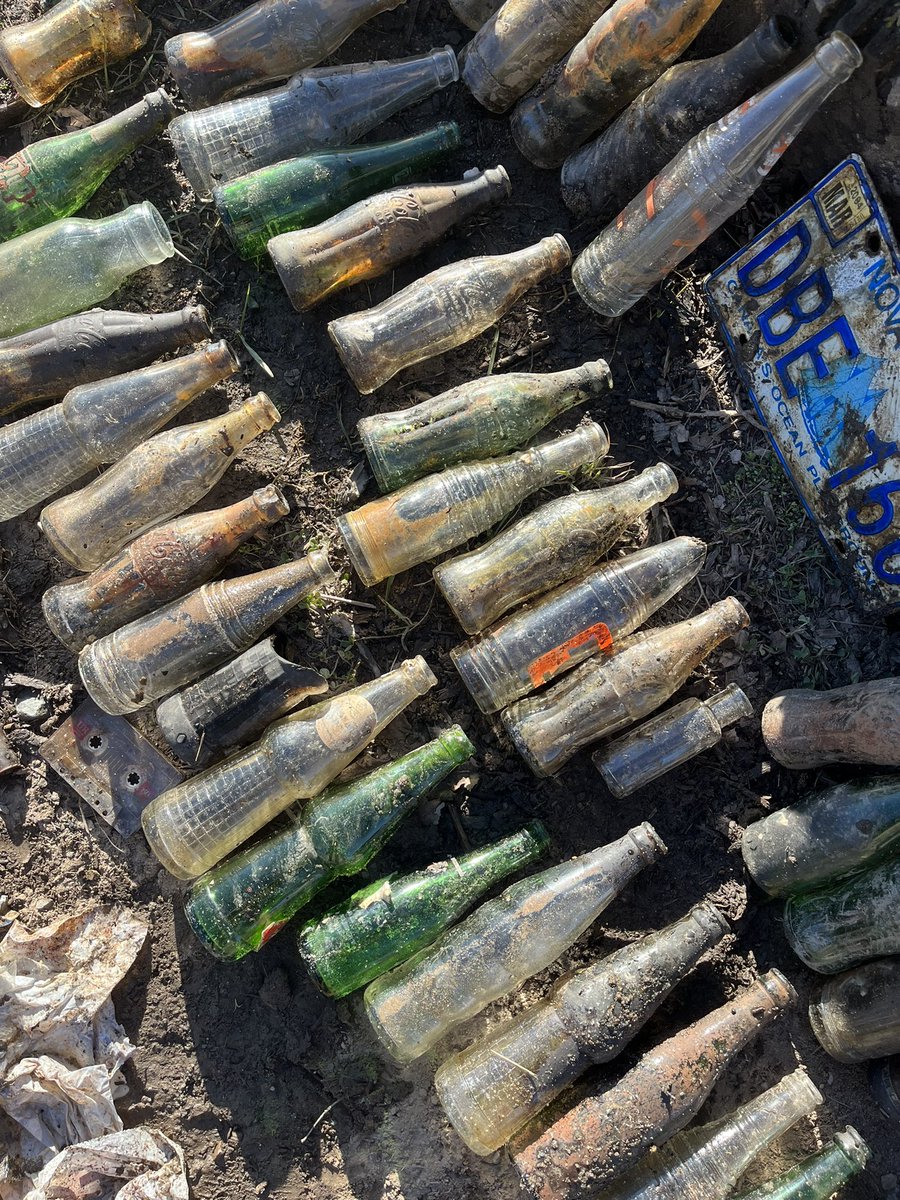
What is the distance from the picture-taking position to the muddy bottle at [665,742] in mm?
2244

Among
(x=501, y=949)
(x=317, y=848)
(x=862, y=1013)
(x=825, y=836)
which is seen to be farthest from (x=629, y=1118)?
(x=317, y=848)

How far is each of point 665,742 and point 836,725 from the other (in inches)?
15.3

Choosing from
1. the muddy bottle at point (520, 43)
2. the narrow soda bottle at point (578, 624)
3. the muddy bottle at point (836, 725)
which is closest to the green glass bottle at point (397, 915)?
the narrow soda bottle at point (578, 624)

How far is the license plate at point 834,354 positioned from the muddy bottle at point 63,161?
1503 millimetres

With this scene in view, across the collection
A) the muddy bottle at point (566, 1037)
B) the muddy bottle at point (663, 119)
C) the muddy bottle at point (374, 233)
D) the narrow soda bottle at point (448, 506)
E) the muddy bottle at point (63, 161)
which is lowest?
the muddy bottle at point (566, 1037)

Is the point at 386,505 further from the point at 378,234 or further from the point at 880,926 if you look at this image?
the point at 880,926

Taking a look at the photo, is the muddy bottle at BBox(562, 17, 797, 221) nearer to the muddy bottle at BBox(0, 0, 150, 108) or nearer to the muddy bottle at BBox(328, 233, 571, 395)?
the muddy bottle at BBox(328, 233, 571, 395)

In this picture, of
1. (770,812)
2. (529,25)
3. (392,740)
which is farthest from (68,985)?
(529,25)

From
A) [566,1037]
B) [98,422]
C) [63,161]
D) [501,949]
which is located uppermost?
[63,161]

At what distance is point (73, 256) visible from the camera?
2375 mm

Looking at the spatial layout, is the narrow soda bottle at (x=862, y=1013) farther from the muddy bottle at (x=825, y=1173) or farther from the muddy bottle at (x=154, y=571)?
the muddy bottle at (x=154, y=571)

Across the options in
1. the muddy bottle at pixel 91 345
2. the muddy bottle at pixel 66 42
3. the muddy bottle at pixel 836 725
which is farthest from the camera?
the muddy bottle at pixel 66 42

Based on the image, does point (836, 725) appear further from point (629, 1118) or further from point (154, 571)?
point (154, 571)

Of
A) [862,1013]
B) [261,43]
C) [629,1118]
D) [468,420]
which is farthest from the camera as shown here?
[261,43]
